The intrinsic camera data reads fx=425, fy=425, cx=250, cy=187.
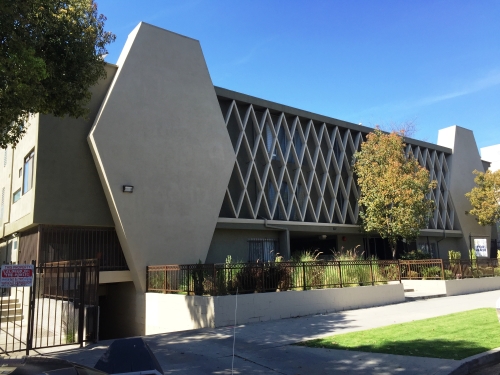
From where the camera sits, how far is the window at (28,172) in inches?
655

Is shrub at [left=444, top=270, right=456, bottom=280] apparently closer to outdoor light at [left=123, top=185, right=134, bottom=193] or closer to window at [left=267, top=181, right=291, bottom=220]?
window at [left=267, top=181, right=291, bottom=220]

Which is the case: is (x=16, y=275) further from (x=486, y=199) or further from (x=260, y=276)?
(x=486, y=199)

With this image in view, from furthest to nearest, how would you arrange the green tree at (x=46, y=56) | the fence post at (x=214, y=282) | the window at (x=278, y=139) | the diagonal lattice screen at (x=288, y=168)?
the window at (x=278, y=139)
the diagonal lattice screen at (x=288, y=168)
the fence post at (x=214, y=282)
the green tree at (x=46, y=56)

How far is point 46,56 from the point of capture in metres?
11.1

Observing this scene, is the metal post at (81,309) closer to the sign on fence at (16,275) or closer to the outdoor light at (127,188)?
the sign on fence at (16,275)

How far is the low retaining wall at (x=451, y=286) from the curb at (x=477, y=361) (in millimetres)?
12819

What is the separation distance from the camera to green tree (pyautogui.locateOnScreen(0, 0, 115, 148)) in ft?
30.3

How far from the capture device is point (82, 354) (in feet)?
30.8

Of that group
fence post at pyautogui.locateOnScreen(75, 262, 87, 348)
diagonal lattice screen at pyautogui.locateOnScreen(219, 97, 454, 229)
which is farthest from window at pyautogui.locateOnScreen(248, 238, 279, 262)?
fence post at pyautogui.locateOnScreen(75, 262, 87, 348)

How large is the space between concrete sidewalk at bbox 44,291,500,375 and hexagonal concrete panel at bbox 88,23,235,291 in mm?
6140

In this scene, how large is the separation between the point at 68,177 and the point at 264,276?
8426 millimetres

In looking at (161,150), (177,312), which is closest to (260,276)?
(177,312)

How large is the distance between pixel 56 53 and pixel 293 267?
9.92 metres

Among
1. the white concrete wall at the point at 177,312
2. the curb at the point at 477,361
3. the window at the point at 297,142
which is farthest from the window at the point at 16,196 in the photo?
the curb at the point at 477,361
